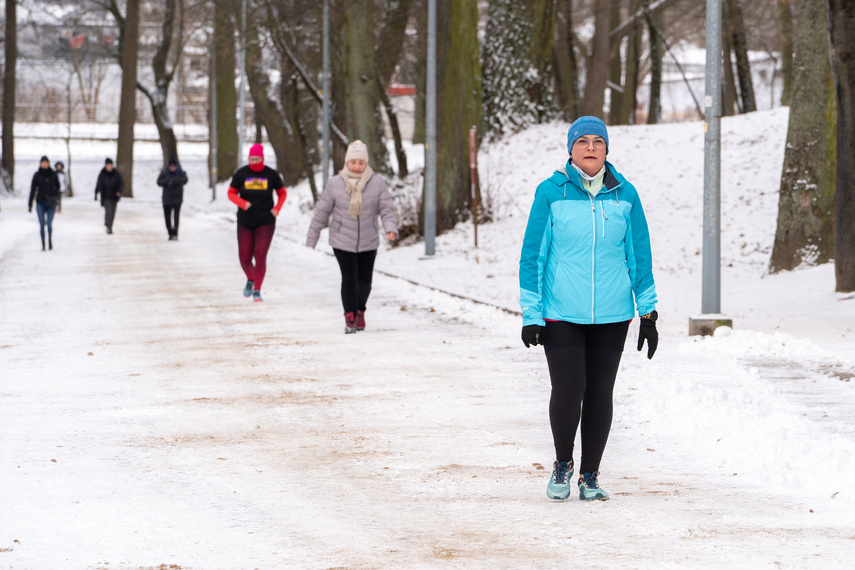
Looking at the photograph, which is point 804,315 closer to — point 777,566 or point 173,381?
point 173,381

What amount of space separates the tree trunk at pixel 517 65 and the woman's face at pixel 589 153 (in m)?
22.2

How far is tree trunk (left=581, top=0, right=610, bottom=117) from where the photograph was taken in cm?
3072

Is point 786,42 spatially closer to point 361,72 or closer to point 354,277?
point 361,72

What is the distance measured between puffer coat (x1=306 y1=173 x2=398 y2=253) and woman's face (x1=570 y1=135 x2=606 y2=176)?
655 cm

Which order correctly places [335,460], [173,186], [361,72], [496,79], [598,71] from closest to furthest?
1. [335,460]
2. [361,72]
3. [173,186]
4. [496,79]
5. [598,71]

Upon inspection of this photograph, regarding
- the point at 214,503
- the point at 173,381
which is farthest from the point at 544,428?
the point at 173,381

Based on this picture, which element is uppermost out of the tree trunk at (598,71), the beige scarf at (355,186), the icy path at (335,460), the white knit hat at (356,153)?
the tree trunk at (598,71)

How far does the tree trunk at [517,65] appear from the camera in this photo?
2753 cm

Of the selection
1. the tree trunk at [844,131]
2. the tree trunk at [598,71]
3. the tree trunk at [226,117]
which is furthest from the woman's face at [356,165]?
the tree trunk at [226,117]

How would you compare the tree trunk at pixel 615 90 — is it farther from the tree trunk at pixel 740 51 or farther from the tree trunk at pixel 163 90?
the tree trunk at pixel 163 90

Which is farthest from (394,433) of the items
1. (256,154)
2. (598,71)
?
(598,71)

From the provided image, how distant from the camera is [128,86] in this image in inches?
1950

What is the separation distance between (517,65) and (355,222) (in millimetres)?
16049

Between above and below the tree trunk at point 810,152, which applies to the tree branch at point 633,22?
above
